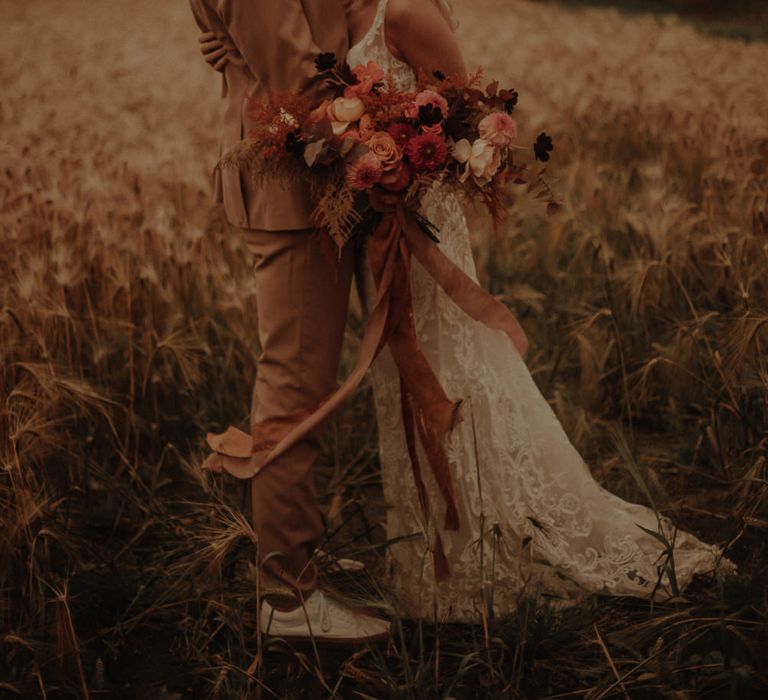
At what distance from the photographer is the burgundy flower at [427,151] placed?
85.3 inches

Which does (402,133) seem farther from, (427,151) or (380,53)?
(380,53)

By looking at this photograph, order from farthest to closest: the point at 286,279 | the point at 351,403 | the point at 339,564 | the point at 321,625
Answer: the point at 351,403 < the point at 339,564 < the point at 321,625 < the point at 286,279

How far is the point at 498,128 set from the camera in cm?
218

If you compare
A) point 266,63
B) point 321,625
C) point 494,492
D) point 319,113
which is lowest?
point 321,625

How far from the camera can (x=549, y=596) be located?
2.58m

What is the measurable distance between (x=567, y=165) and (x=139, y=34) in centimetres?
519

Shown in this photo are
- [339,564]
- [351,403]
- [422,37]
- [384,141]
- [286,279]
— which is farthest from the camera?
[351,403]

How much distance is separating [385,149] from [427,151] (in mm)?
99

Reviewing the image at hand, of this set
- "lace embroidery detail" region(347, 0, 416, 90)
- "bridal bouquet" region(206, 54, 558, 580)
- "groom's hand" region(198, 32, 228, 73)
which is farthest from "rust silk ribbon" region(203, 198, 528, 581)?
"groom's hand" region(198, 32, 228, 73)

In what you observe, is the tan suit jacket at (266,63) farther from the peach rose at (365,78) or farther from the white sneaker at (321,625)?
the white sneaker at (321,625)

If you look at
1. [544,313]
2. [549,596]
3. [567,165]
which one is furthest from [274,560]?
[567,165]

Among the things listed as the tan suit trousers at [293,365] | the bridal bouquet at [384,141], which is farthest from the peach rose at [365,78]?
the tan suit trousers at [293,365]

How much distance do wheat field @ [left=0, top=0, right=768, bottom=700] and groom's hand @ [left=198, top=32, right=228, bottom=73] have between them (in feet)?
3.77

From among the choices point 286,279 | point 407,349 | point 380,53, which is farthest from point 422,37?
point 407,349
